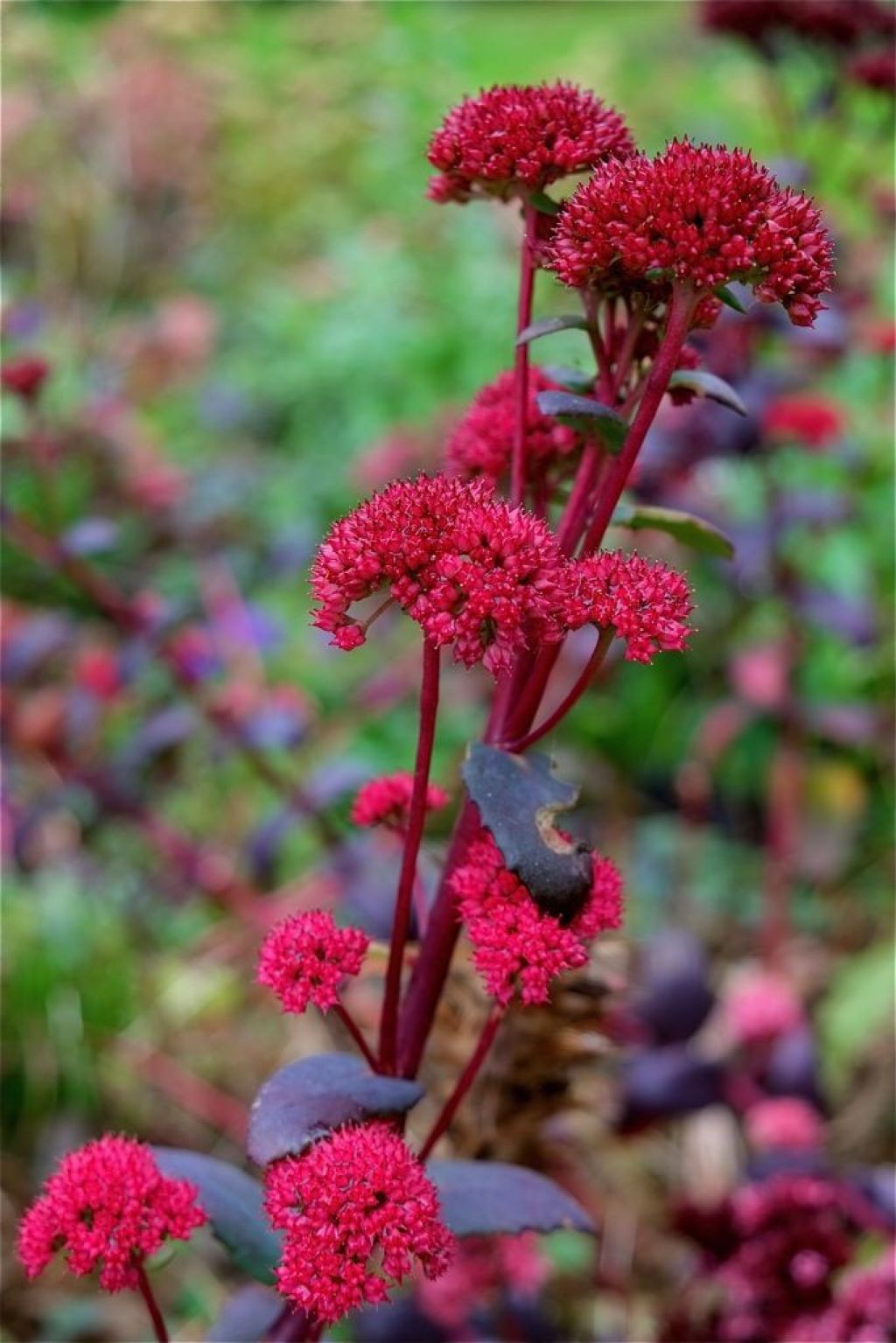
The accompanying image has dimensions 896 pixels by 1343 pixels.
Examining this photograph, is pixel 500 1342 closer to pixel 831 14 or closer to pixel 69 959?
pixel 69 959

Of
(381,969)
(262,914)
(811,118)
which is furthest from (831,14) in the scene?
(381,969)

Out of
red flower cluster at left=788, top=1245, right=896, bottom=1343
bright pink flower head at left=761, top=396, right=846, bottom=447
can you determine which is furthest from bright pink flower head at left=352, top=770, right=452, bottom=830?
bright pink flower head at left=761, top=396, right=846, bottom=447

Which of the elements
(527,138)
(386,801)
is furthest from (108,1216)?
(527,138)

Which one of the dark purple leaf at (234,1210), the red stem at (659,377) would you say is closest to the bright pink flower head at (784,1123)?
the dark purple leaf at (234,1210)

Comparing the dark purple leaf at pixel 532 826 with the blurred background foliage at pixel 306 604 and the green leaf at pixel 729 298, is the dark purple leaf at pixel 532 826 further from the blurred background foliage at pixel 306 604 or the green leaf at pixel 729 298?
the blurred background foliage at pixel 306 604

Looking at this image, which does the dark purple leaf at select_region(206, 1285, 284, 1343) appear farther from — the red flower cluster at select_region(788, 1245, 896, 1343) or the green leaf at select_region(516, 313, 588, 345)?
the green leaf at select_region(516, 313, 588, 345)
